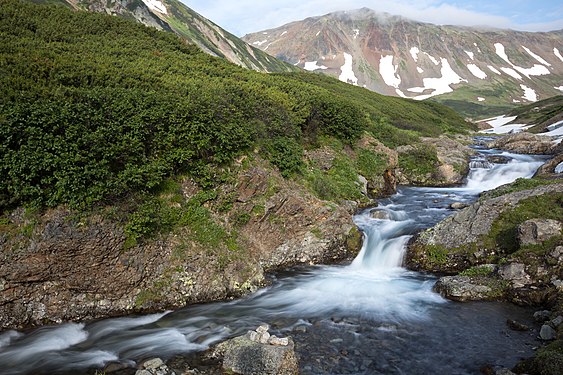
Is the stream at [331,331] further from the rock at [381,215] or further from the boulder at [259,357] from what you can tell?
the rock at [381,215]

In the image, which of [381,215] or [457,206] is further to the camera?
[457,206]

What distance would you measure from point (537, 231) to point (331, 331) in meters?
8.16

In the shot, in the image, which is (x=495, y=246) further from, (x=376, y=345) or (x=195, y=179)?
(x=195, y=179)

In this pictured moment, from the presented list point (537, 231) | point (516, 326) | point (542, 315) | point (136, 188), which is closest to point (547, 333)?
point (516, 326)

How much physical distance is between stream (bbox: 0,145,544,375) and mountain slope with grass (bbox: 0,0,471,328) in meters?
0.72

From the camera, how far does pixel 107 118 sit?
11844 millimetres

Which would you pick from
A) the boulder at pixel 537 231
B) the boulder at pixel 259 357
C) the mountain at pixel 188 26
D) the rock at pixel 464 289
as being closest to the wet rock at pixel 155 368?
the boulder at pixel 259 357

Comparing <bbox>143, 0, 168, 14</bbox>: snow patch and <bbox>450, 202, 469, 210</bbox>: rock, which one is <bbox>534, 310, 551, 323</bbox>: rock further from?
<bbox>143, 0, 168, 14</bbox>: snow patch

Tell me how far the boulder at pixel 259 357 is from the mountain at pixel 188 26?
226 feet

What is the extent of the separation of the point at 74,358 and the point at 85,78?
954cm

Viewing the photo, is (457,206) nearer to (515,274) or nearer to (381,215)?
(381,215)

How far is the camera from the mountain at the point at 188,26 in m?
71.3

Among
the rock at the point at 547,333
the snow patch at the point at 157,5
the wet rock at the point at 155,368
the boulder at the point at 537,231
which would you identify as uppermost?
the snow patch at the point at 157,5

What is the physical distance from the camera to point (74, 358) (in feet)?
30.1
